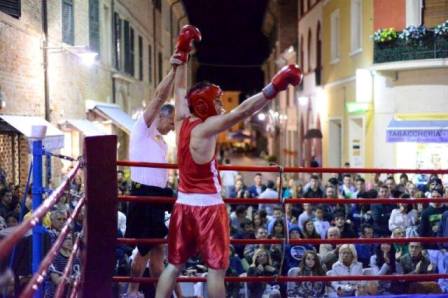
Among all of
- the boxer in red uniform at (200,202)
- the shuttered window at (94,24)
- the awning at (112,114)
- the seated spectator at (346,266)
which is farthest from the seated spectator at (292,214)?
the shuttered window at (94,24)

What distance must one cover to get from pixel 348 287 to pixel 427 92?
30.4ft

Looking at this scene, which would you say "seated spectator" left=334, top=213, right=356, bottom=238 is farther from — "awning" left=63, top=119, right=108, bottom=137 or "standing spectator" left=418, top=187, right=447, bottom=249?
"awning" left=63, top=119, right=108, bottom=137

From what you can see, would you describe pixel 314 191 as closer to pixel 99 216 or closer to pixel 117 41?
pixel 117 41

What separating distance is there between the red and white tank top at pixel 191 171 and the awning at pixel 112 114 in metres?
7.94

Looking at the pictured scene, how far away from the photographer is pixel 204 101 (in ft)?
14.0

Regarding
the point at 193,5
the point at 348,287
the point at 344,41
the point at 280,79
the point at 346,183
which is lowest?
the point at 348,287

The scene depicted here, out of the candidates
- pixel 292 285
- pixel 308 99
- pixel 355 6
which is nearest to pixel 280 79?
pixel 292 285

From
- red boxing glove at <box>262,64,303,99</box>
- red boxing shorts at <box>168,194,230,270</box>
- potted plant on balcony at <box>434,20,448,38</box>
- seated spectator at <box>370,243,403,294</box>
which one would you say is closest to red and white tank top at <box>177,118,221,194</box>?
red boxing shorts at <box>168,194,230,270</box>

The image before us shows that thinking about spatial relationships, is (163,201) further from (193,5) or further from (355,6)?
(193,5)

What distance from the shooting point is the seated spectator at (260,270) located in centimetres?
658

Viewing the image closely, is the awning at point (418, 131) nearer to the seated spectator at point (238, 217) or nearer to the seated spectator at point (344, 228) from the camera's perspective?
the seated spectator at point (238, 217)

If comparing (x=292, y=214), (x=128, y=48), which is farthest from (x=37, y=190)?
(x=128, y=48)

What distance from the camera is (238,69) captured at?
191 feet

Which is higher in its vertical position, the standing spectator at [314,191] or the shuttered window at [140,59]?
the shuttered window at [140,59]
